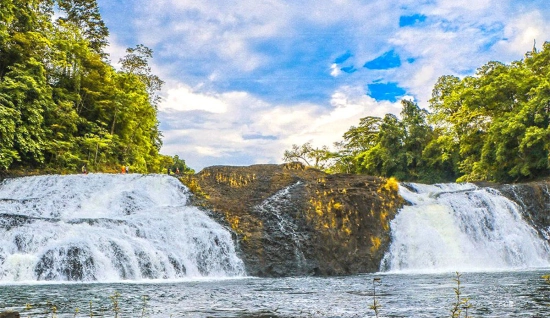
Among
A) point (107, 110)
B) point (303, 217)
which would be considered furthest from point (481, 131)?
point (107, 110)

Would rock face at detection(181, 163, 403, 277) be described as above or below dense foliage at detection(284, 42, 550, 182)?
below

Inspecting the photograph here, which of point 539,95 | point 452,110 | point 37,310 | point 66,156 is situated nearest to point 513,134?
point 539,95

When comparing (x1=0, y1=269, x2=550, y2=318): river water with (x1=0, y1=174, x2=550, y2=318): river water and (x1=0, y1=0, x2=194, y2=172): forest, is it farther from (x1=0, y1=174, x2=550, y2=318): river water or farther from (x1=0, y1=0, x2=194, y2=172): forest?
(x1=0, y1=0, x2=194, y2=172): forest

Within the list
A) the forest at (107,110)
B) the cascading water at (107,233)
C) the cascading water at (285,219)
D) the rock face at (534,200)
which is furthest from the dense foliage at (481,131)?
the cascading water at (107,233)

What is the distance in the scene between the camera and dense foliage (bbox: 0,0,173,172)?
2578 cm

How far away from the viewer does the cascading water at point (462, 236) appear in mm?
18734

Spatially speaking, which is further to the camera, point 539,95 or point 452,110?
point 452,110

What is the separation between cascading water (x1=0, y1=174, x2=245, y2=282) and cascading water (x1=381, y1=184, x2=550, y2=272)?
6.98 m

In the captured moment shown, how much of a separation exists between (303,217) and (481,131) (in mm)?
24784

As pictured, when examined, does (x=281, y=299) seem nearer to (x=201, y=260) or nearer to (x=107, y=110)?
(x=201, y=260)

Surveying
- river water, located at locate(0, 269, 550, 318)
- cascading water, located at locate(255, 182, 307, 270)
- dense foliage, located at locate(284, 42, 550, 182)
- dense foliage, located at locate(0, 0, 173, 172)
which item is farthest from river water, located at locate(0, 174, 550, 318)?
dense foliage, located at locate(284, 42, 550, 182)

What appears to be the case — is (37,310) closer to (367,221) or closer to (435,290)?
(435,290)

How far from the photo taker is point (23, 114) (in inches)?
1027

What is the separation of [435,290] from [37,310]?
8032mm
